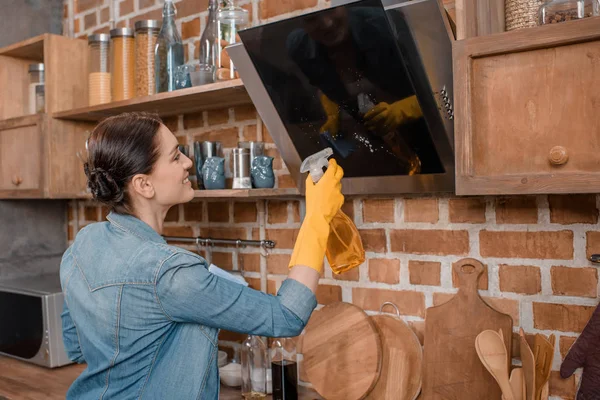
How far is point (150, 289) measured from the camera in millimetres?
1288

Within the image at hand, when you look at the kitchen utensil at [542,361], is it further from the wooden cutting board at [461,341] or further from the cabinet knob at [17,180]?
the cabinet knob at [17,180]

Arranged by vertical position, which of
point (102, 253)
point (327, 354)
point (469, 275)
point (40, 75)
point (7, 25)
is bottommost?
point (327, 354)

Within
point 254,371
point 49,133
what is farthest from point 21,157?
point 254,371

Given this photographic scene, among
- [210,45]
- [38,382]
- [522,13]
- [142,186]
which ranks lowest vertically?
[38,382]

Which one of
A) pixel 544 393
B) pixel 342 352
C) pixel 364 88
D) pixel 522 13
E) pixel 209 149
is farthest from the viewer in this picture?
pixel 209 149

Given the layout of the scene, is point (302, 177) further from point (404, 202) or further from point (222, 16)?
point (222, 16)

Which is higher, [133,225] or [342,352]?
[133,225]

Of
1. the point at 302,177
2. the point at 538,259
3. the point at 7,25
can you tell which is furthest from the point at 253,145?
the point at 7,25

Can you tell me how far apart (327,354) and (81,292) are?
79 cm

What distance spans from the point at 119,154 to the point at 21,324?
4.67 feet

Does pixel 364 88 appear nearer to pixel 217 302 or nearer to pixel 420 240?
pixel 420 240

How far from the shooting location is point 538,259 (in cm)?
160

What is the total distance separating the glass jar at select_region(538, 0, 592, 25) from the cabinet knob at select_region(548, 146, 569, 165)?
0.26 meters

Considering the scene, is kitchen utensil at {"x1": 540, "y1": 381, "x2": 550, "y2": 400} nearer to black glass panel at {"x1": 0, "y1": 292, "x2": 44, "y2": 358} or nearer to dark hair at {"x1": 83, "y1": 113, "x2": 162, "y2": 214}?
dark hair at {"x1": 83, "y1": 113, "x2": 162, "y2": 214}
